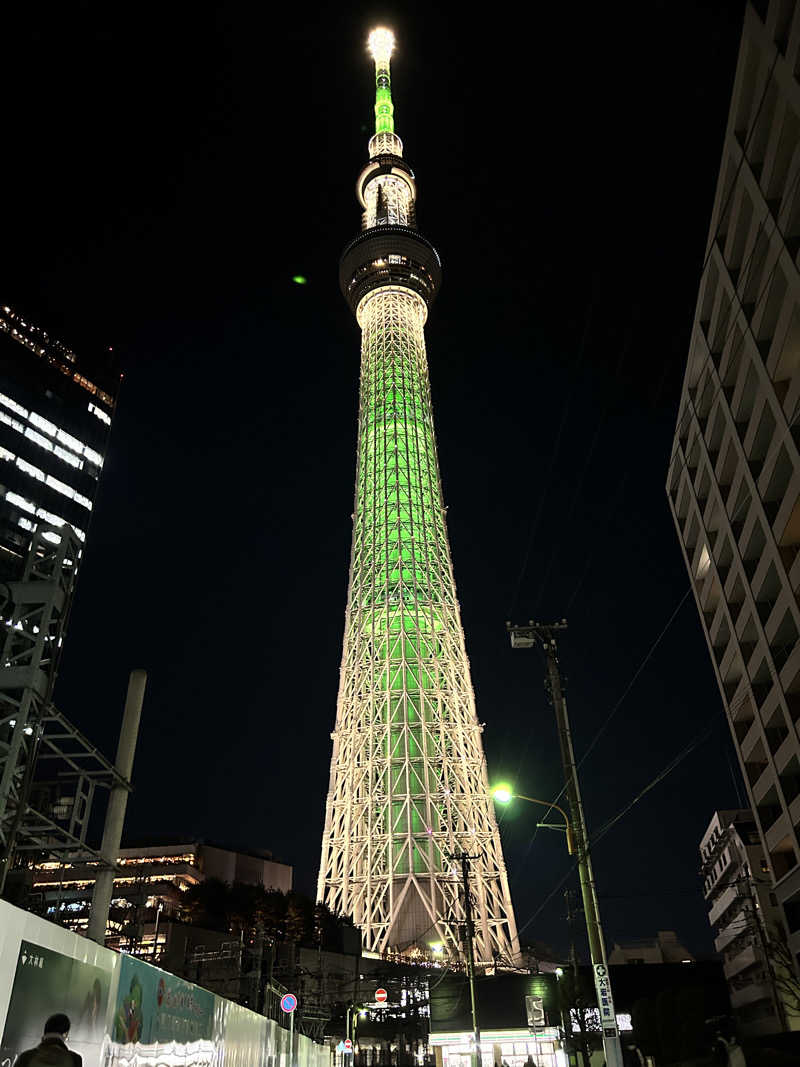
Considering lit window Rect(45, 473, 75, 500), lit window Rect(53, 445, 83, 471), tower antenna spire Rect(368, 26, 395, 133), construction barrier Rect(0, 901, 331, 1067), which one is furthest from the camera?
tower antenna spire Rect(368, 26, 395, 133)

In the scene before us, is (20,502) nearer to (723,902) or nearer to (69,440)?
(69,440)

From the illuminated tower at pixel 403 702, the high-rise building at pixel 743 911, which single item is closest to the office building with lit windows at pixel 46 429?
the illuminated tower at pixel 403 702

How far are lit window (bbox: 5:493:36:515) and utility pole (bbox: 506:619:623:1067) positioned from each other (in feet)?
192

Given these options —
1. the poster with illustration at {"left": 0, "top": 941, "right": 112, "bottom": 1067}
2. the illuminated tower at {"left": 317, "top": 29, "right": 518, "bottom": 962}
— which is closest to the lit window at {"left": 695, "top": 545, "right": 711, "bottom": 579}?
the illuminated tower at {"left": 317, "top": 29, "right": 518, "bottom": 962}

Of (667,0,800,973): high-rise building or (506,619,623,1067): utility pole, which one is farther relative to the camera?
(667,0,800,973): high-rise building

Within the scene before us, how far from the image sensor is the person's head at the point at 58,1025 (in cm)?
679

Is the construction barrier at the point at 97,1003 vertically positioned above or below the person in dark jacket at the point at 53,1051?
above

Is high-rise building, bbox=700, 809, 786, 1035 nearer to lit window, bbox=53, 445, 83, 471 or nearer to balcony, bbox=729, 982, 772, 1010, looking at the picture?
balcony, bbox=729, 982, 772, 1010

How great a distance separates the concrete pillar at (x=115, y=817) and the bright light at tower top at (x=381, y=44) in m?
110

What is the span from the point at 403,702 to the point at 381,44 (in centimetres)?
8810

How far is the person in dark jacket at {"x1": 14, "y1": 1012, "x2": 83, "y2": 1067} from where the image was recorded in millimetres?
6391

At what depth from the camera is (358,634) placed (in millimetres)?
68875

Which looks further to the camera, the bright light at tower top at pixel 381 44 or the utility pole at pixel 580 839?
the bright light at tower top at pixel 381 44

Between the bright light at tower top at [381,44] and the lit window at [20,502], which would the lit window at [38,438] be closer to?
the lit window at [20,502]
